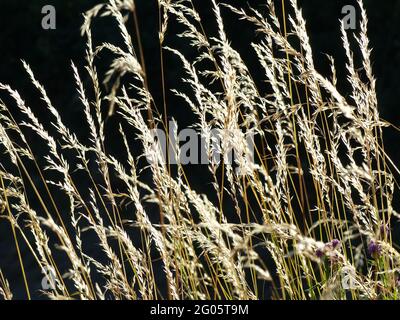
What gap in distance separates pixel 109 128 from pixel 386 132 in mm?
2913

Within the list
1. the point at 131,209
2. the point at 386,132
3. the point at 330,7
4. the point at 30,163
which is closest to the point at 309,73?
the point at 386,132

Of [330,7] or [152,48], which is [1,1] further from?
[330,7]

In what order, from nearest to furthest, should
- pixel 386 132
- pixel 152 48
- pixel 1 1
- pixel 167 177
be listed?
pixel 167 177 → pixel 386 132 → pixel 152 48 → pixel 1 1

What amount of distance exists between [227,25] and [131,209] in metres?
1.92

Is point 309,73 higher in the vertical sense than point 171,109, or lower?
higher

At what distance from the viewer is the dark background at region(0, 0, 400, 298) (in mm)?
5938

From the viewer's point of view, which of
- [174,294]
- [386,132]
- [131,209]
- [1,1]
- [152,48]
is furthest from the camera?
[1,1]

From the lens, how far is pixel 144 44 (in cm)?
712

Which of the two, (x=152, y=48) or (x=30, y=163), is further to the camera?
(x=30, y=163)

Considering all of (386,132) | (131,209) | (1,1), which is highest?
(1,1)

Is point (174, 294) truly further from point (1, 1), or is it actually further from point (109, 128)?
point (1, 1)

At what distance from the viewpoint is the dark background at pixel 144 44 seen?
594 cm

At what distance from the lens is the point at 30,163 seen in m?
7.95
